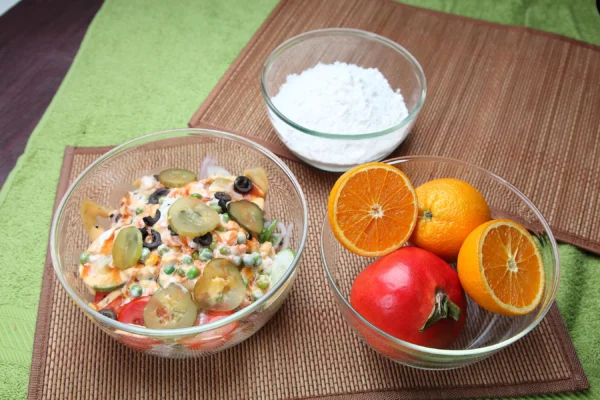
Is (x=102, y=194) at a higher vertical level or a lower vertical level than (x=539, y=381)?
higher

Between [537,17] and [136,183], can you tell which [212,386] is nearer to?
[136,183]

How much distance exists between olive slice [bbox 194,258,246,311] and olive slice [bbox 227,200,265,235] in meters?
0.14

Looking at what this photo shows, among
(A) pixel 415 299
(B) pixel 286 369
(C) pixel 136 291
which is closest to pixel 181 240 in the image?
(C) pixel 136 291

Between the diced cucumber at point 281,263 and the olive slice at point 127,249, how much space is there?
0.30m

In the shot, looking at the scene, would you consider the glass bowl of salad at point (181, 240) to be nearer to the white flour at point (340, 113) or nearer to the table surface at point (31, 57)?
the white flour at point (340, 113)

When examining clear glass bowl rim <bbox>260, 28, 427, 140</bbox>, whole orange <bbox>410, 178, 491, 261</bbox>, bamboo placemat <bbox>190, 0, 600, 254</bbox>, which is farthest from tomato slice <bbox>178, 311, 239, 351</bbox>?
bamboo placemat <bbox>190, 0, 600, 254</bbox>

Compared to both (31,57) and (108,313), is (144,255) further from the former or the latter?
(31,57)

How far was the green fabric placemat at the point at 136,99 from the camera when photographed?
4.13ft

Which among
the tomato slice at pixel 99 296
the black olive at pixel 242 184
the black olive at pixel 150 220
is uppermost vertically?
the black olive at pixel 150 220

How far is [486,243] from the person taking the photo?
1048mm

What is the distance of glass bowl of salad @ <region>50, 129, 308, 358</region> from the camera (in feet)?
3.45

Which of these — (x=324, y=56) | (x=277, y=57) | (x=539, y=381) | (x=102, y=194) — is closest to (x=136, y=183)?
(x=102, y=194)

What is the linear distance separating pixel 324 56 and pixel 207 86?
0.42 meters

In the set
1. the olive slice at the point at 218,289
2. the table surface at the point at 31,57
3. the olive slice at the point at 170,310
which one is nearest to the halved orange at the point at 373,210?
the olive slice at the point at 218,289
